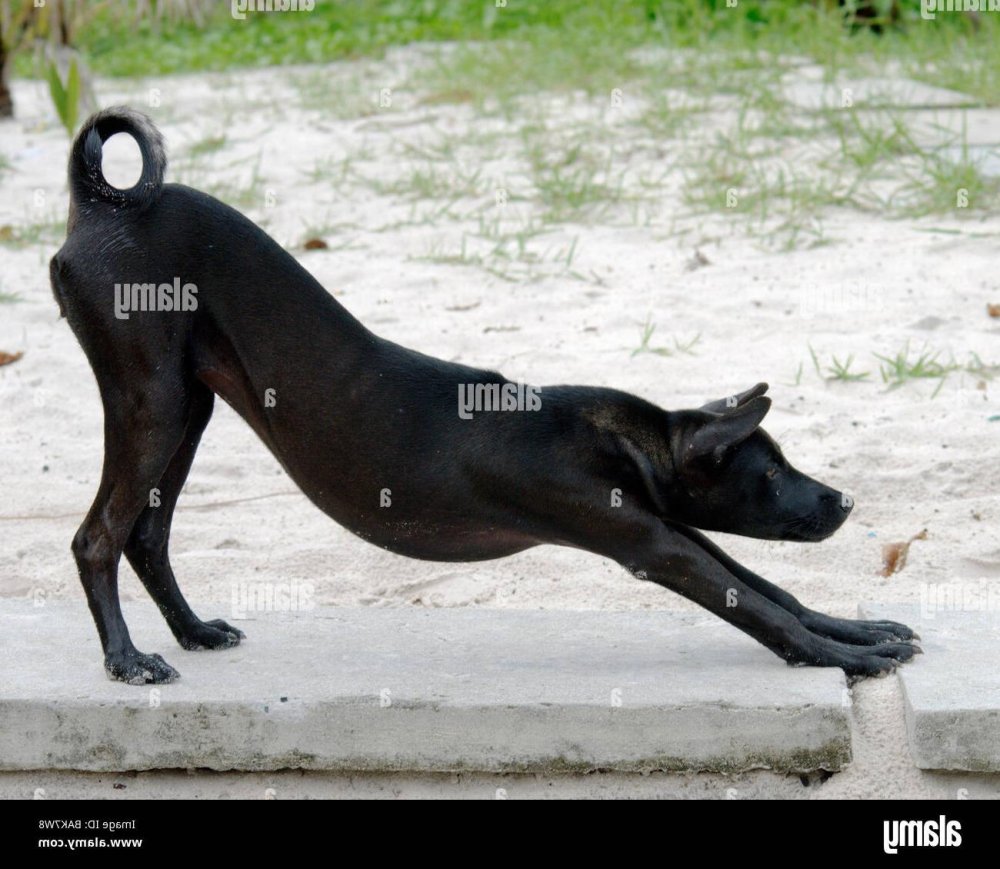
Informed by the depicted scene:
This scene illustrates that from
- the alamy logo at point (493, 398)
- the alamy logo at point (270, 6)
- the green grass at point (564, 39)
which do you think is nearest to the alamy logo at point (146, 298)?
the alamy logo at point (493, 398)

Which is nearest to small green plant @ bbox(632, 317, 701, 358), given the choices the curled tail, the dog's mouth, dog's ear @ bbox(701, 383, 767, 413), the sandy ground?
the sandy ground

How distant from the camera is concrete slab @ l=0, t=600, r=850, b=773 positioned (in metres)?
2.97

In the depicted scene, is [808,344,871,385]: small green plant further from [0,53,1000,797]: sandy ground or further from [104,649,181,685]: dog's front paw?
[104,649,181,685]: dog's front paw

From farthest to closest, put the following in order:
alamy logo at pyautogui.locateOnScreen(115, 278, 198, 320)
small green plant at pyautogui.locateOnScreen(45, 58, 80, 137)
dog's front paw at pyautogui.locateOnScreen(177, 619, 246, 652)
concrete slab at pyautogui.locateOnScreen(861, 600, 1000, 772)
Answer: small green plant at pyautogui.locateOnScreen(45, 58, 80, 137) → dog's front paw at pyautogui.locateOnScreen(177, 619, 246, 652) → alamy logo at pyautogui.locateOnScreen(115, 278, 198, 320) → concrete slab at pyautogui.locateOnScreen(861, 600, 1000, 772)

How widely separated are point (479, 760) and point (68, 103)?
5777 millimetres

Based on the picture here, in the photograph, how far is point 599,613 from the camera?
3.61 meters

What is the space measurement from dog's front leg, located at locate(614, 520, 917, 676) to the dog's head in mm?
97

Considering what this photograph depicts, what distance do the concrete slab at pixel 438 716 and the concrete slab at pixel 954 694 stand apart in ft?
0.48

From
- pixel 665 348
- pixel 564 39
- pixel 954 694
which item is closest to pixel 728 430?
pixel 954 694

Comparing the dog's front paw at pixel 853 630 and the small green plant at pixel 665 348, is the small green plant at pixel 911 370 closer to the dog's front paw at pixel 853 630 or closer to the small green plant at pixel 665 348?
the small green plant at pixel 665 348

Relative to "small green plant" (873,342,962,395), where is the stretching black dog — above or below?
above

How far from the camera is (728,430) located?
3.13 meters

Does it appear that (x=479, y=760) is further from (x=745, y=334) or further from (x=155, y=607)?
(x=745, y=334)
